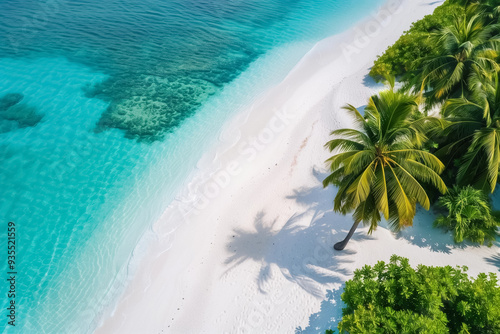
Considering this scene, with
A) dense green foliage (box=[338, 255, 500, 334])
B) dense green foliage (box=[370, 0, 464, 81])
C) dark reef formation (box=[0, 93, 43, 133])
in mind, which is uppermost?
dense green foliage (box=[370, 0, 464, 81])

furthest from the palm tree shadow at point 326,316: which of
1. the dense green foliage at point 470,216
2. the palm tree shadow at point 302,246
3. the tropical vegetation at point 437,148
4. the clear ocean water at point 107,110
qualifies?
the clear ocean water at point 107,110

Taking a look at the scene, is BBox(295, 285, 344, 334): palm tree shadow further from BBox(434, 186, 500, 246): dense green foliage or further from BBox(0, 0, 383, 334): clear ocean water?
BBox(0, 0, 383, 334): clear ocean water

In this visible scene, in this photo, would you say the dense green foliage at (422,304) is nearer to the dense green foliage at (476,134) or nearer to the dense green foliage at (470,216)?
the dense green foliage at (470,216)

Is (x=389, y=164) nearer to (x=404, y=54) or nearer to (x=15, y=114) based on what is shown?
(x=404, y=54)

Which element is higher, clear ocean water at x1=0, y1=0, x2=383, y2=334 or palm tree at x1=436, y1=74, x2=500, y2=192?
palm tree at x1=436, y1=74, x2=500, y2=192

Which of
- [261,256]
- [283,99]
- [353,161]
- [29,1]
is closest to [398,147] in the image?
[353,161]

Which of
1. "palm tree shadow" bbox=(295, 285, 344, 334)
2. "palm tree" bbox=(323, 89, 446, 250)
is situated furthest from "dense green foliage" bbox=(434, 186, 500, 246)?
"palm tree shadow" bbox=(295, 285, 344, 334)

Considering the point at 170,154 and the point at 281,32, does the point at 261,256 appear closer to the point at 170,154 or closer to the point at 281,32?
the point at 170,154
